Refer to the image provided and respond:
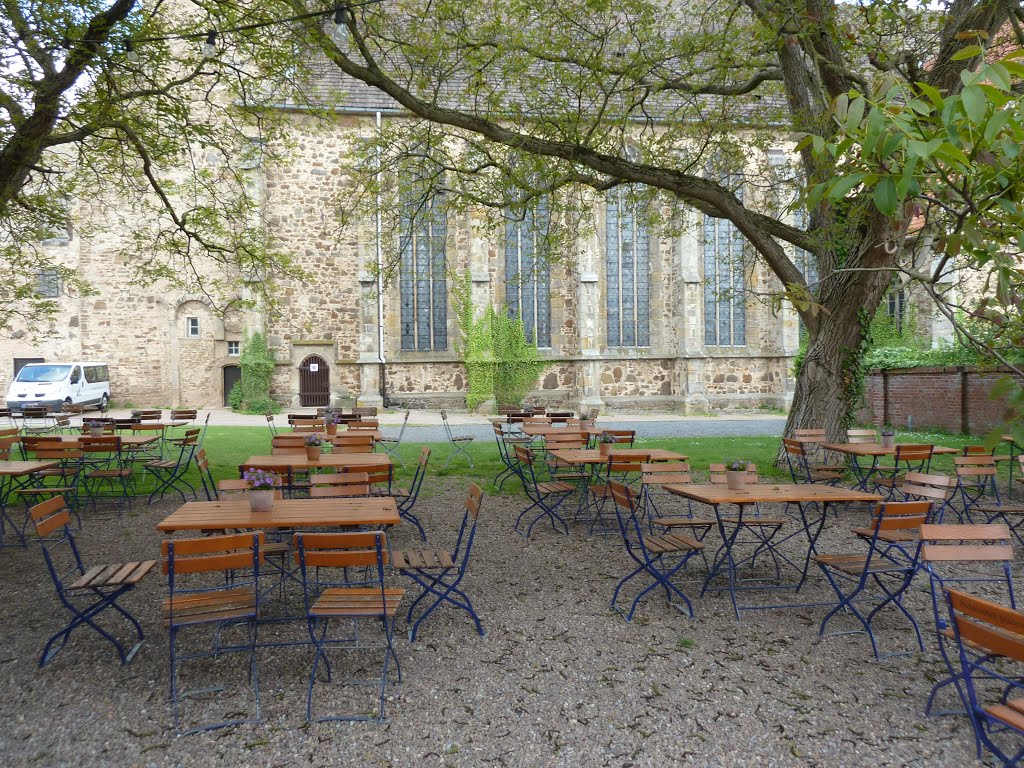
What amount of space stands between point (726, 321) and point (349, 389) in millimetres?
12380

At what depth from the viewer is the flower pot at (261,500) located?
427cm

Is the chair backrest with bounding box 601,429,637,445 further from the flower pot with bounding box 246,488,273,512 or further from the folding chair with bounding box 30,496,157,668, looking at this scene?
the folding chair with bounding box 30,496,157,668

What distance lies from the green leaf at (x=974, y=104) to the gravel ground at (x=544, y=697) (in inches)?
99.9

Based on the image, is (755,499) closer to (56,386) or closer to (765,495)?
(765,495)

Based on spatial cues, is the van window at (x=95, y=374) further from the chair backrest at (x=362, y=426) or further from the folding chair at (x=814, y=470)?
the folding chair at (x=814, y=470)

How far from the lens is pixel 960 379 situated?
15.1m

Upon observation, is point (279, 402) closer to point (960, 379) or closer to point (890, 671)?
Result: point (960, 379)

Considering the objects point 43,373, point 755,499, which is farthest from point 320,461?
point 43,373

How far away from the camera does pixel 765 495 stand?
4.73m

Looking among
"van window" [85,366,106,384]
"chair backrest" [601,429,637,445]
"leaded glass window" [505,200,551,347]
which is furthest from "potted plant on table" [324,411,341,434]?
"van window" [85,366,106,384]

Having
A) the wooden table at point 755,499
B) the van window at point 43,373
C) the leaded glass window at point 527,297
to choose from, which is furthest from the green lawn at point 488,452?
the leaded glass window at point 527,297

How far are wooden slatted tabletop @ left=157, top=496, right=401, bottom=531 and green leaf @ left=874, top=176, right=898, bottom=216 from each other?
3.07 m

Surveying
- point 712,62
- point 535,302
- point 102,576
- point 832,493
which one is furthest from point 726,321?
point 102,576

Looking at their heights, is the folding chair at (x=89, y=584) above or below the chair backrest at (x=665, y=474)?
below
